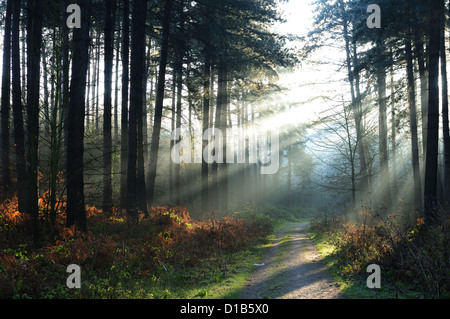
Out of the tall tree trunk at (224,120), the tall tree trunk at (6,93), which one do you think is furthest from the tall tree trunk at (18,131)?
the tall tree trunk at (224,120)

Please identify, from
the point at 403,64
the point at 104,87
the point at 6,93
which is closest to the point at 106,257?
the point at 104,87

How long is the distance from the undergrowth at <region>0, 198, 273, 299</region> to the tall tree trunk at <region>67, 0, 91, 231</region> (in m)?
0.59

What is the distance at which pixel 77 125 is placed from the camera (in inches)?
322

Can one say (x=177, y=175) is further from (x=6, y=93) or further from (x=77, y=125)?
(x=77, y=125)

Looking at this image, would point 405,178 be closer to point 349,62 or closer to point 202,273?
point 349,62

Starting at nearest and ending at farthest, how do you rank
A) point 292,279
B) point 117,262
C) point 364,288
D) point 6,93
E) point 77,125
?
point 364,288 → point 117,262 → point 292,279 → point 77,125 → point 6,93

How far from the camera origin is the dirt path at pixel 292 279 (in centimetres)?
631

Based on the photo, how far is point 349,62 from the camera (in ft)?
63.7

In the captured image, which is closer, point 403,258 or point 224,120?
point 403,258

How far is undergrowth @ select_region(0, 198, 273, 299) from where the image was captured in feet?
18.2

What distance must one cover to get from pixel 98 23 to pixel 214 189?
11258 mm

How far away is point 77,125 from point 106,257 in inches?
143

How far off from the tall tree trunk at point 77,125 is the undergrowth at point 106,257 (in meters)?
0.59

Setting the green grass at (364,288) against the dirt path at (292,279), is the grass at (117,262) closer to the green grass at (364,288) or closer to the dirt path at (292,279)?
the dirt path at (292,279)
